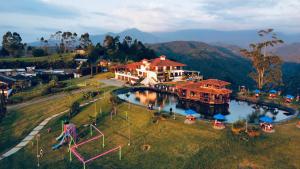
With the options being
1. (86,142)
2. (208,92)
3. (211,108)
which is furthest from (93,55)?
(86,142)

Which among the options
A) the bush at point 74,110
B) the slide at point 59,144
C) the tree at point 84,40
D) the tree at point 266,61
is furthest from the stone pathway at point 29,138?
the tree at point 84,40

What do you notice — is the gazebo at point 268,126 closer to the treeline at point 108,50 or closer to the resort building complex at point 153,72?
the resort building complex at point 153,72

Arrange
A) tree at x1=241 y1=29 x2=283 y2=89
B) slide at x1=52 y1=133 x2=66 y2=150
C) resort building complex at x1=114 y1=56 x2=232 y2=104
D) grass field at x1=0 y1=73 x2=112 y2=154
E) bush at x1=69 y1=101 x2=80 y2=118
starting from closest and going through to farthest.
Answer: slide at x1=52 y1=133 x2=66 y2=150, grass field at x1=0 y1=73 x2=112 y2=154, bush at x1=69 y1=101 x2=80 y2=118, resort building complex at x1=114 y1=56 x2=232 y2=104, tree at x1=241 y1=29 x2=283 y2=89

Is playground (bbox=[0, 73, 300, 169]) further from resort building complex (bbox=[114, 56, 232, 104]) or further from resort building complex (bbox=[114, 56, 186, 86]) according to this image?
resort building complex (bbox=[114, 56, 186, 86])

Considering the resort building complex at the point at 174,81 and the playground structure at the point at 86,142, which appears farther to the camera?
the resort building complex at the point at 174,81

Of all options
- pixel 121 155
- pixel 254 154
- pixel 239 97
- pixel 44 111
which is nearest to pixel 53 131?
pixel 44 111

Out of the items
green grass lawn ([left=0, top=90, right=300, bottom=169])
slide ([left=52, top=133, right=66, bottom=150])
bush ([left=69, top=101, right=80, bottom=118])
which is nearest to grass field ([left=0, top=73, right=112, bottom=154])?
bush ([left=69, top=101, right=80, bottom=118])

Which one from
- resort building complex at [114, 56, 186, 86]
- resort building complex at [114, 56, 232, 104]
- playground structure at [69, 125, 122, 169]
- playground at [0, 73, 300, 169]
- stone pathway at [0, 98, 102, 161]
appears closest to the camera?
playground at [0, 73, 300, 169]
